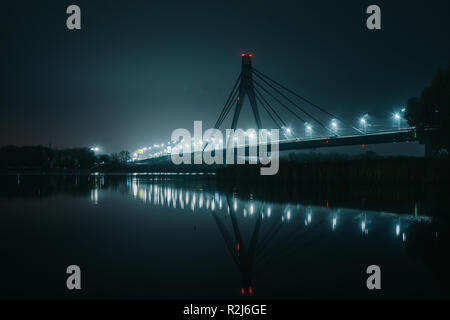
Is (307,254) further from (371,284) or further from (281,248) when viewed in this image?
(371,284)

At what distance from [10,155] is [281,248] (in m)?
126

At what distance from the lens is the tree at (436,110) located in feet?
85.4

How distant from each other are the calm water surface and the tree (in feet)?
64.2

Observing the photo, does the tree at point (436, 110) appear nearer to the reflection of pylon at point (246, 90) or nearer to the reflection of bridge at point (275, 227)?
the reflection of pylon at point (246, 90)

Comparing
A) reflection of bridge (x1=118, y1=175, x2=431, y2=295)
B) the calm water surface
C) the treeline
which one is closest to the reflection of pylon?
reflection of bridge (x1=118, y1=175, x2=431, y2=295)

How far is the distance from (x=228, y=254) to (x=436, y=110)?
2712cm

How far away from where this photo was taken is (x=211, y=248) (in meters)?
6.54

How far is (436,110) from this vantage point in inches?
1059

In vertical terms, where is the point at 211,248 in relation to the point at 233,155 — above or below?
below

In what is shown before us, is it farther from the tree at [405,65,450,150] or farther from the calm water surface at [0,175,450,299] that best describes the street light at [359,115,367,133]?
the calm water surface at [0,175,450,299]

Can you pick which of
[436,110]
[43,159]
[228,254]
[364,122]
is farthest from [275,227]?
[43,159]

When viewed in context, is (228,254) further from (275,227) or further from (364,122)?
(364,122)
